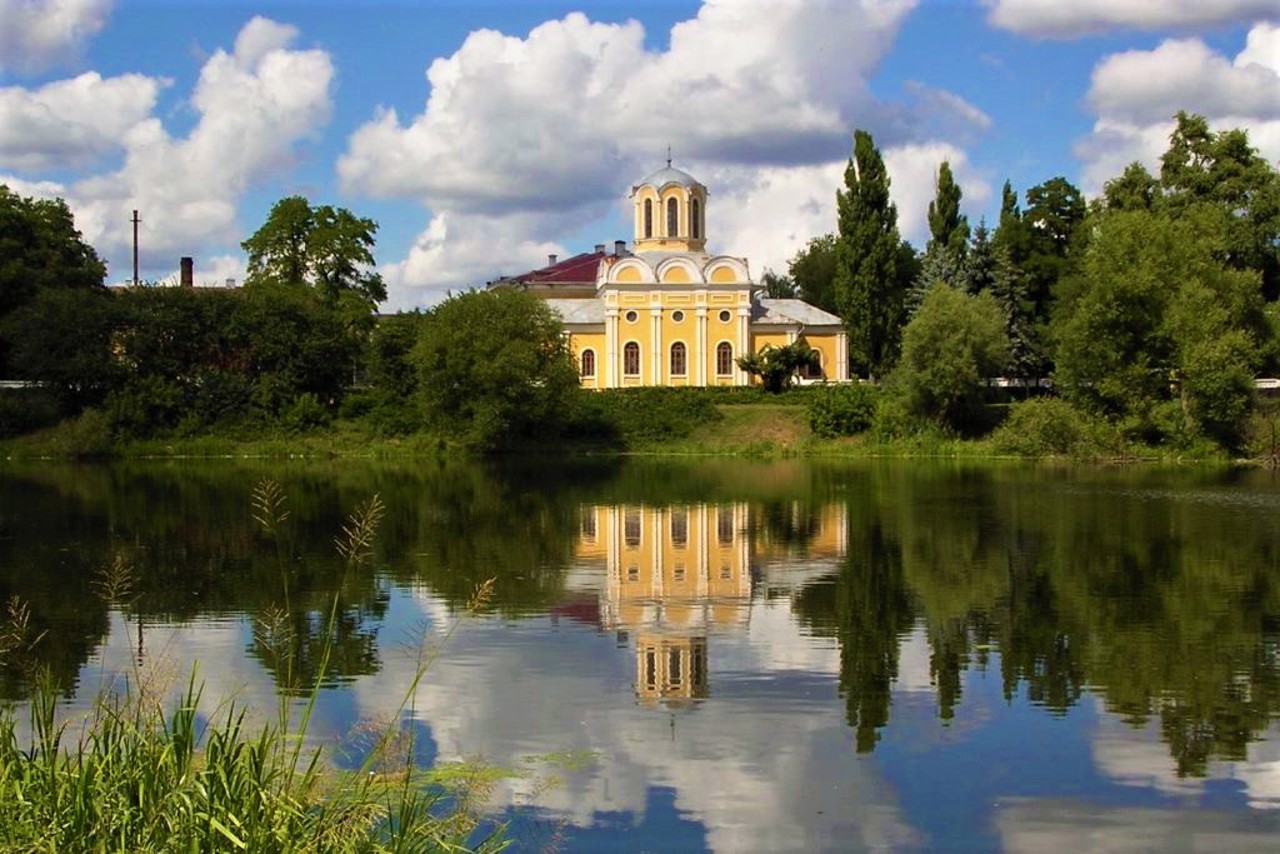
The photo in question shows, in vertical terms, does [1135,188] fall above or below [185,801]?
above

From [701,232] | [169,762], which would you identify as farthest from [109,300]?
[169,762]

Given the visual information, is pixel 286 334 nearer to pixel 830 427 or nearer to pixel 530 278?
pixel 830 427

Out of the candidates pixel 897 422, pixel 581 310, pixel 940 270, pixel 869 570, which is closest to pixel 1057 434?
pixel 897 422

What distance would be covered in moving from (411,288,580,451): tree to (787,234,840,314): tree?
109 feet

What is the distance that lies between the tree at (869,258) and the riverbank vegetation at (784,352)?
3.8 inches

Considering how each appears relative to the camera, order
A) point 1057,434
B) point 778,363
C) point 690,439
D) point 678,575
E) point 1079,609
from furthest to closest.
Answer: point 778,363 < point 690,439 < point 1057,434 < point 678,575 < point 1079,609

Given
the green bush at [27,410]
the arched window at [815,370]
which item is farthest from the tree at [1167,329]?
the green bush at [27,410]

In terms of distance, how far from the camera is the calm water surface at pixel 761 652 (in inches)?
356

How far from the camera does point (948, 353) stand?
158ft

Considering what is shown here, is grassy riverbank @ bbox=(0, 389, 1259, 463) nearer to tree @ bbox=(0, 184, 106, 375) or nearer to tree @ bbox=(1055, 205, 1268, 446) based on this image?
tree @ bbox=(1055, 205, 1268, 446)

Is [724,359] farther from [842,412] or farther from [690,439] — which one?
[842,412]

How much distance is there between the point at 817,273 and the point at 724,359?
26.6m

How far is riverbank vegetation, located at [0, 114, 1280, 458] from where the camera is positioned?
46156mm

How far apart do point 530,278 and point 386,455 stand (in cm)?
2895
